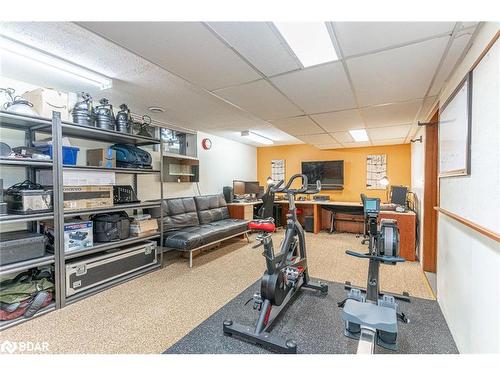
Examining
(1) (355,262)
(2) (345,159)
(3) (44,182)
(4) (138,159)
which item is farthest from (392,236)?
(2) (345,159)

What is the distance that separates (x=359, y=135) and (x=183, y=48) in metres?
3.94

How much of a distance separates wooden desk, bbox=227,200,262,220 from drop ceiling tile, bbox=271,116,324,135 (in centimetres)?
194

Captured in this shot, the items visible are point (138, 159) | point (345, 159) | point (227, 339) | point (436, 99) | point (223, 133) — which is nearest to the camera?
point (227, 339)

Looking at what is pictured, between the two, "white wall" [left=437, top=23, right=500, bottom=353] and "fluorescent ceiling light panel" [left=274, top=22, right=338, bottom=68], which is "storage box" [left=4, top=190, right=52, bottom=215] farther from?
"white wall" [left=437, top=23, right=500, bottom=353]

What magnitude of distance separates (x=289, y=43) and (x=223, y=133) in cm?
367

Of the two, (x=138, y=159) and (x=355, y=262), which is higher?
(x=138, y=159)

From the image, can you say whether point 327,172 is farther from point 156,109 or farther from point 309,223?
point 156,109

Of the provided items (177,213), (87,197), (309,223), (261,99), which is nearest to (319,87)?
(261,99)

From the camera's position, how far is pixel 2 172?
2.42m

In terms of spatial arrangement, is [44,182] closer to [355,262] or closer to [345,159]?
[355,262]

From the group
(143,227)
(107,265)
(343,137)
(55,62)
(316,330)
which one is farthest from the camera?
(343,137)

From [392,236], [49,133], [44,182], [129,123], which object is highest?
[129,123]

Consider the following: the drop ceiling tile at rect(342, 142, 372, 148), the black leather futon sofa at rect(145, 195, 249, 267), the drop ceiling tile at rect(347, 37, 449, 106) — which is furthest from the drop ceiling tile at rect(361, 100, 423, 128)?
the black leather futon sofa at rect(145, 195, 249, 267)

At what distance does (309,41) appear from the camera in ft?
5.29
